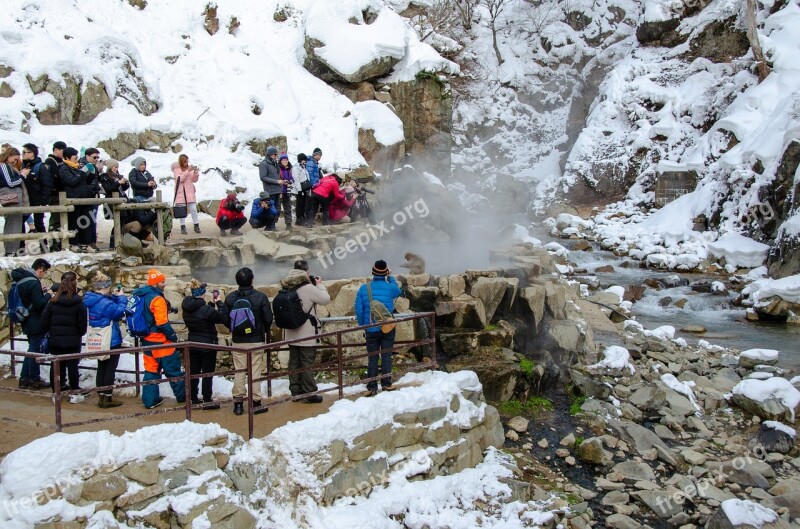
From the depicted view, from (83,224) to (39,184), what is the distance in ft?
2.80

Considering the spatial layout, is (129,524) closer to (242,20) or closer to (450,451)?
(450,451)

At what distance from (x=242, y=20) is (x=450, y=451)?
64.2ft

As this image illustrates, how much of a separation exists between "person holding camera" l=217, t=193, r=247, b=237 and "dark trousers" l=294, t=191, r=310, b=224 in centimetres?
147

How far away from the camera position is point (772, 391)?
1030 centimetres

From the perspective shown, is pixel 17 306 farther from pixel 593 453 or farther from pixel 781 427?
pixel 781 427

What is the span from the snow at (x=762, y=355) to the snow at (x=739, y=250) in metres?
7.54

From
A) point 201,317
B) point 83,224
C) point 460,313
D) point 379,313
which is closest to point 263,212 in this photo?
point 83,224

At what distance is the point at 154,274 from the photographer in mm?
6734

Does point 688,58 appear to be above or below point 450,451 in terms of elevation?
above

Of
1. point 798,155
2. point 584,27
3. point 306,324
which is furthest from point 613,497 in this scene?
point 584,27

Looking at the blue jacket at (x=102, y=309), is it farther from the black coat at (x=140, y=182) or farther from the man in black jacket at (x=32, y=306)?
the black coat at (x=140, y=182)

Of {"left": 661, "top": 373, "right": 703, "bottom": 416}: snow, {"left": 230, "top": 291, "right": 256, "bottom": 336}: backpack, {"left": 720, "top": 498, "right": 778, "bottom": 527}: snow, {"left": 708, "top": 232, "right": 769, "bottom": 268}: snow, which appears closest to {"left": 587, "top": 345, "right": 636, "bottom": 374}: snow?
{"left": 661, "top": 373, "right": 703, "bottom": 416}: snow

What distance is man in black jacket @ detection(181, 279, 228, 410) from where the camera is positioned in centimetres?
673

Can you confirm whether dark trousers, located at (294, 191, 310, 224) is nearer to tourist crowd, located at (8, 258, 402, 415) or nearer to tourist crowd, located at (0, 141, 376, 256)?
tourist crowd, located at (0, 141, 376, 256)
